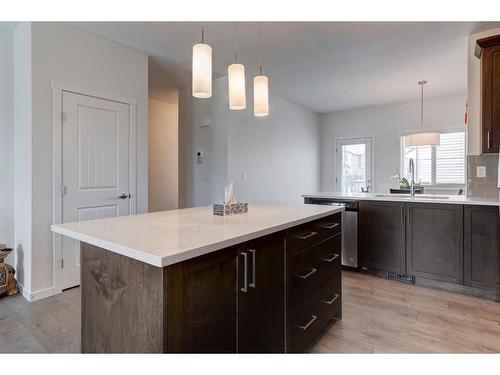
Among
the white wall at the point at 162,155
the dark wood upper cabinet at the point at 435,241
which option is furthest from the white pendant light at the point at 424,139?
the white wall at the point at 162,155

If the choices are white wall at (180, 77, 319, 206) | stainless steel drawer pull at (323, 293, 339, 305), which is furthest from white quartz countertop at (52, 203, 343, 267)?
white wall at (180, 77, 319, 206)

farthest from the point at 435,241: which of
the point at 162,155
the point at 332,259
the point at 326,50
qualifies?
the point at 162,155

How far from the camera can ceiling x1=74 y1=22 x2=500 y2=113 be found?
9.25ft

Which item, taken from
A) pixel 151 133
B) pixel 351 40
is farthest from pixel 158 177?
pixel 351 40

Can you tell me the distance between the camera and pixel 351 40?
3.09 meters

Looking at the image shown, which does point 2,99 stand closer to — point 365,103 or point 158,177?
point 158,177

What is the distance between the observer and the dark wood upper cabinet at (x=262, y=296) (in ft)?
4.20

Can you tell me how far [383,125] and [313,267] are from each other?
199 inches

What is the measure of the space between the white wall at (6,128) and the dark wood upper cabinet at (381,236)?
359 centimetres

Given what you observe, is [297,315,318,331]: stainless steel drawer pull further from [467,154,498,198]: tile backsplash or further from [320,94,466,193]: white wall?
[320,94,466,193]: white wall

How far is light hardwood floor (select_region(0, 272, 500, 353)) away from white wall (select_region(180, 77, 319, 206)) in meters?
2.26

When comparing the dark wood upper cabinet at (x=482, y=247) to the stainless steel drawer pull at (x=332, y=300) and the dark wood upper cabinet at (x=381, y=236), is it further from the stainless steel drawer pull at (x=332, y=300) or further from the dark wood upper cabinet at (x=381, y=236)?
the stainless steel drawer pull at (x=332, y=300)

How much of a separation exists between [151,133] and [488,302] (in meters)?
5.47

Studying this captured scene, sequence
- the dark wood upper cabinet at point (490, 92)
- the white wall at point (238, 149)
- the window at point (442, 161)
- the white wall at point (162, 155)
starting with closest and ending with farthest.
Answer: the dark wood upper cabinet at point (490, 92) → the white wall at point (238, 149) → the window at point (442, 161) → the white wall at point (162, 155)
